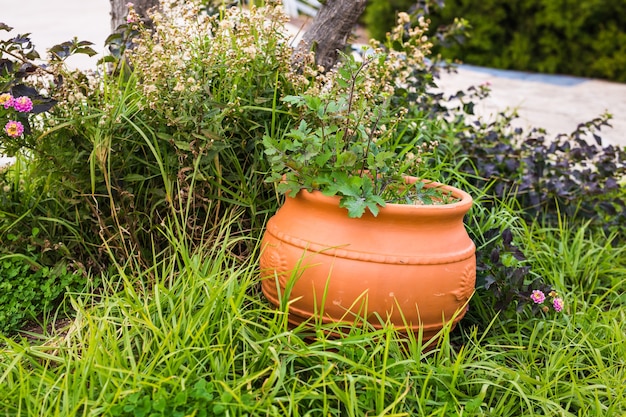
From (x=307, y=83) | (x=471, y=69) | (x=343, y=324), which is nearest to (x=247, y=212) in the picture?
(x=307, y=83)

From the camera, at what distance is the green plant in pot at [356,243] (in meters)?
2.00


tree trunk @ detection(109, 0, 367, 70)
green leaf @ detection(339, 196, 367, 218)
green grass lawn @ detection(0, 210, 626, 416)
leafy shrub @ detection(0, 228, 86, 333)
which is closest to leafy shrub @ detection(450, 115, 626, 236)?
tree trunk @ detection(109, 0, 367, 70)

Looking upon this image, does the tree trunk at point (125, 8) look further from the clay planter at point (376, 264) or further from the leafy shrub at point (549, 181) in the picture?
the leafy shrub at point (549, 181)

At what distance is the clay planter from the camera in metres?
2.00

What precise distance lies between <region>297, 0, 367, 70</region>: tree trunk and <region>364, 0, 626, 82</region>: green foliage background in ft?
20.3

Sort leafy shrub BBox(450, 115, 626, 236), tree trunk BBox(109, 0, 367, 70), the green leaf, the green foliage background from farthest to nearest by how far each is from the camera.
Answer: the green foliage background < leafy shrub BBox(450, 115, 626, 236) < tree trunk BBox(109, 0, 367, 70) < the green leaf

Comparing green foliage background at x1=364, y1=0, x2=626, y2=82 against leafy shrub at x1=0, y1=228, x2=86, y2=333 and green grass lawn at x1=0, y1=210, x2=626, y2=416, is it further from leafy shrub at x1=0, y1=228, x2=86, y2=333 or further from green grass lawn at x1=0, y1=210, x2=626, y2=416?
leafy shrub at x1=0, y1=228, x2=86, y2=333

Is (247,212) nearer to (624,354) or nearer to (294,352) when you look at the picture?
(294,352)

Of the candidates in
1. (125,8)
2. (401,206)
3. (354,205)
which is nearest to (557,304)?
(401,206)

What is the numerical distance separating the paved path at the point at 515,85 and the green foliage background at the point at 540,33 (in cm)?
25

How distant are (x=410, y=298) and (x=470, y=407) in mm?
366

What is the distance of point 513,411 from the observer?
1.97 meters

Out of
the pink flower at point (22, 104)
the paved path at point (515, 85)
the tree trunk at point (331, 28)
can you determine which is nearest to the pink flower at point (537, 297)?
the tree trunk at point (331, 28)

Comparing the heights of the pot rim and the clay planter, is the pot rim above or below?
above
